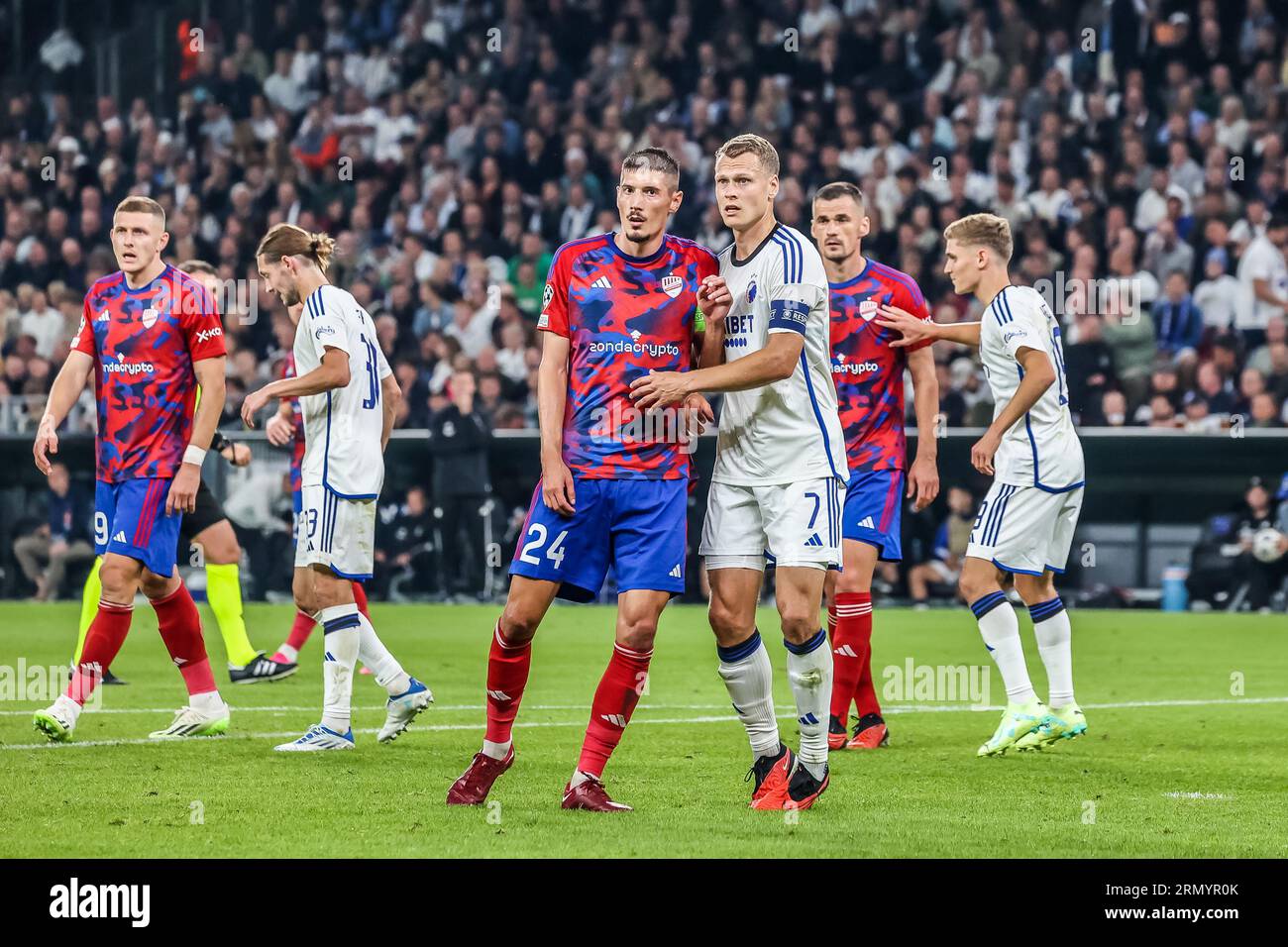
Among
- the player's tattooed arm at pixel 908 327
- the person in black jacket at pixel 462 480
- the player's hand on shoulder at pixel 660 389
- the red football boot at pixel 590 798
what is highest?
the player's tattooed arm at pixel 908 327

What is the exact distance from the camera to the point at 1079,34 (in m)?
21.9

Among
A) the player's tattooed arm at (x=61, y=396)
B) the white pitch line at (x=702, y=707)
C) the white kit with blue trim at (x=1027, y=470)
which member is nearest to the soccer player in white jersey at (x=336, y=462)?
the player's tattooed arm at (x=61, y=396)

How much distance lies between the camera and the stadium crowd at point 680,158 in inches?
711

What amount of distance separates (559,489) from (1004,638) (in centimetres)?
290

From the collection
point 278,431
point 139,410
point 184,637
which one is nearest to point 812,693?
point 184,637

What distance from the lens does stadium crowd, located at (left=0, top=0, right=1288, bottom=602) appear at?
59.2 feet

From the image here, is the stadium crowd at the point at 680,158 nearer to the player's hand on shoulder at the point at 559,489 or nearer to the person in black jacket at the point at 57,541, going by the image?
the person in black jacket at the point at 57,541

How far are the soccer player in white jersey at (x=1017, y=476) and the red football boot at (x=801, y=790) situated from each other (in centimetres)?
197

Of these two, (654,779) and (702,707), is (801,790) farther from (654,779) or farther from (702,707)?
(702,707)

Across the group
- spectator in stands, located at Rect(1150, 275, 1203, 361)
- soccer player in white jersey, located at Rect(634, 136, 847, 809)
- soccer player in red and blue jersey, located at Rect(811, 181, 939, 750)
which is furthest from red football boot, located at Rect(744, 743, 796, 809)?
spectator in stands, located at Rect(1150, 275, 1203, 361)

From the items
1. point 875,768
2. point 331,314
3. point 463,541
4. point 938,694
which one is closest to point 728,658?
point 875,768

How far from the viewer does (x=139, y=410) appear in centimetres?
796

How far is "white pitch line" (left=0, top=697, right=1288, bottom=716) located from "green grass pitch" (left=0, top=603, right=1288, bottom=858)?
31 mm

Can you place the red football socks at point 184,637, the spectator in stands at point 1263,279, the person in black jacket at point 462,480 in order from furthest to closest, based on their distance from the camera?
the spectator in stands at point 1263,279 → the person in black jacket at point 462,480 → the red football socks at point 184,637
